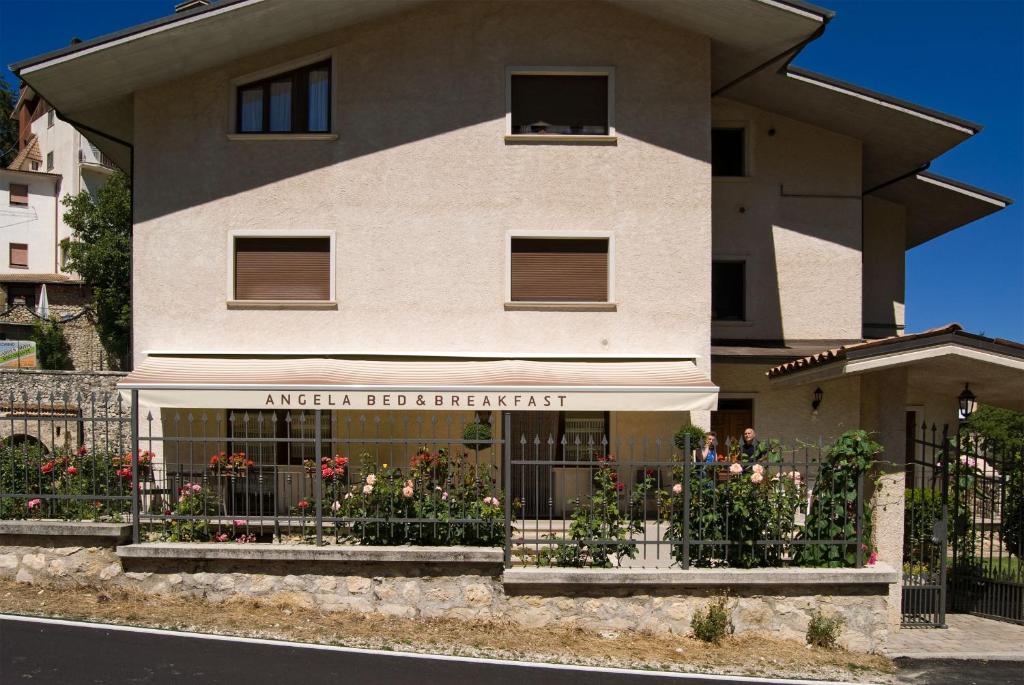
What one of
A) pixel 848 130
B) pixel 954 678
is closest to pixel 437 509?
pixel 954 678

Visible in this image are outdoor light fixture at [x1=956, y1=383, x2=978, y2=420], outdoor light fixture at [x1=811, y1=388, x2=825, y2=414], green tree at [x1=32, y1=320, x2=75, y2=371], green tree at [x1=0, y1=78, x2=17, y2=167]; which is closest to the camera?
outdoor light fixture at [x1=956, y1=383, x2=978, y2=420]

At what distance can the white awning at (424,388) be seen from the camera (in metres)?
12.4

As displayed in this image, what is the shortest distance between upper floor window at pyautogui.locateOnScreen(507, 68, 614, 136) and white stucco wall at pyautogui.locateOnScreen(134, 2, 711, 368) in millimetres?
284

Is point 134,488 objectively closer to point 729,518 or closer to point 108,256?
point 729,518

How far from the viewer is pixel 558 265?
14.4m

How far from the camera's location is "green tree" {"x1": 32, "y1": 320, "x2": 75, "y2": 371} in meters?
40.9

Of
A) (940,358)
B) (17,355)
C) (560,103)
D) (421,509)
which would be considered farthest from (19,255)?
(940,358)

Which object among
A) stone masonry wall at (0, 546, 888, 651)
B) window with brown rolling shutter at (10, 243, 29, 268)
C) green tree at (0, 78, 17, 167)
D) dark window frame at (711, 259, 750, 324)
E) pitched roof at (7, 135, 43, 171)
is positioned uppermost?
green tree at (0, 78, 17, 167)

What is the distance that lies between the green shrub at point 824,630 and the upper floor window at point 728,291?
8.86 m

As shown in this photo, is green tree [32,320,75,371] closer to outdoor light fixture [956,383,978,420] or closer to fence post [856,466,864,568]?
outdoor light fixture [956,383,978,420]

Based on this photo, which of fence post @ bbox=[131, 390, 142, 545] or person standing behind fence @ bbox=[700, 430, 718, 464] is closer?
fence post @ bbox=[131, 390, 142, 545]

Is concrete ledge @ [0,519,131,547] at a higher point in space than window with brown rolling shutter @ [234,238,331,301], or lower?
lower

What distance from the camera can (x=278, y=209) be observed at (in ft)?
47.1

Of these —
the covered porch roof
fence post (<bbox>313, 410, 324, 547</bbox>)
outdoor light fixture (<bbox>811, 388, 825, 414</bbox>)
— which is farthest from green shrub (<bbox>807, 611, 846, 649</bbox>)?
outdoor light fixture (<bbox>811, 388, 825, 414</bbox>)
